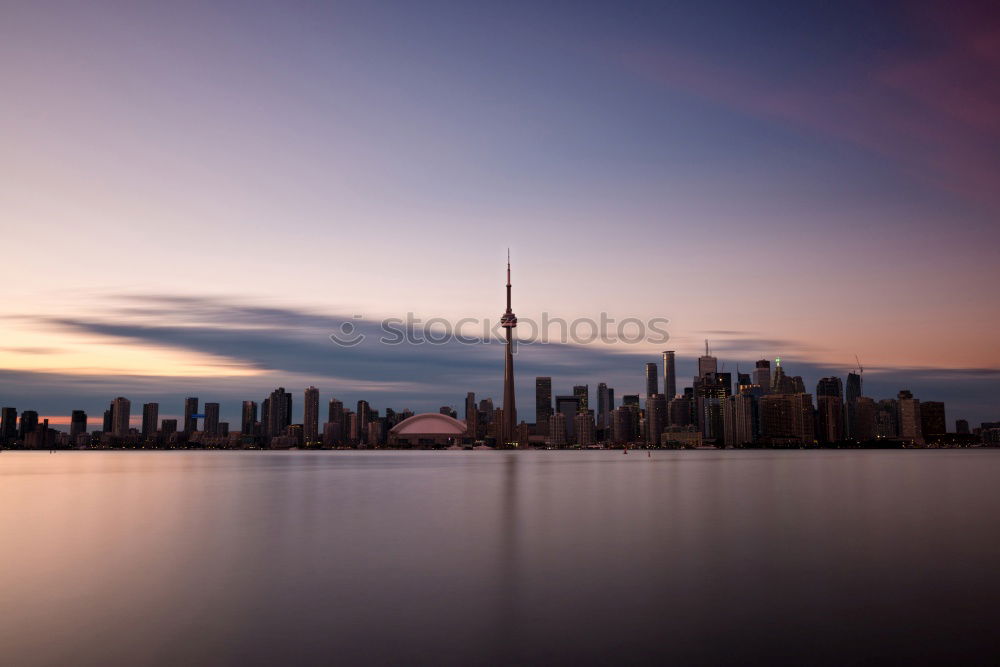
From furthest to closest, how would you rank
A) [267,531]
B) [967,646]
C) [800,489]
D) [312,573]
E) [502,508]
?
1. [800,489]
2. [502,508]
3. [267,531]
4. [312,573]
5. [967,646]

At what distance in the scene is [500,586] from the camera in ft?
86.2

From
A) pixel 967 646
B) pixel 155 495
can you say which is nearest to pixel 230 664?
pixel 967 646

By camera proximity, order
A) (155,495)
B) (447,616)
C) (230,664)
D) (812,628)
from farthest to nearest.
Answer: (155,495) < (447,616) < (812,628) < (230,664)

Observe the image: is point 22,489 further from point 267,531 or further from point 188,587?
point 188,587

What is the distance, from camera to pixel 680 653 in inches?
695

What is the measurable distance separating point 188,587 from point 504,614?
12.1 m

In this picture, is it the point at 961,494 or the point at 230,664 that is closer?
the point at 230,664

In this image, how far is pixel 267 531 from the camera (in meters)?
42.9

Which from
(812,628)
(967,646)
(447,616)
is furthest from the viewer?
(447,616)

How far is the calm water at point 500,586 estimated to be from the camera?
18250 millimetres

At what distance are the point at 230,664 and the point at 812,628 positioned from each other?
14953mm

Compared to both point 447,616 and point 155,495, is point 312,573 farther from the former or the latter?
point 155,495

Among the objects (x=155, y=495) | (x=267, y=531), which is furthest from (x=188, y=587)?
(x=155, y=495)

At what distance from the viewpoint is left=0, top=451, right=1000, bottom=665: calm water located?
1825 centimetres
